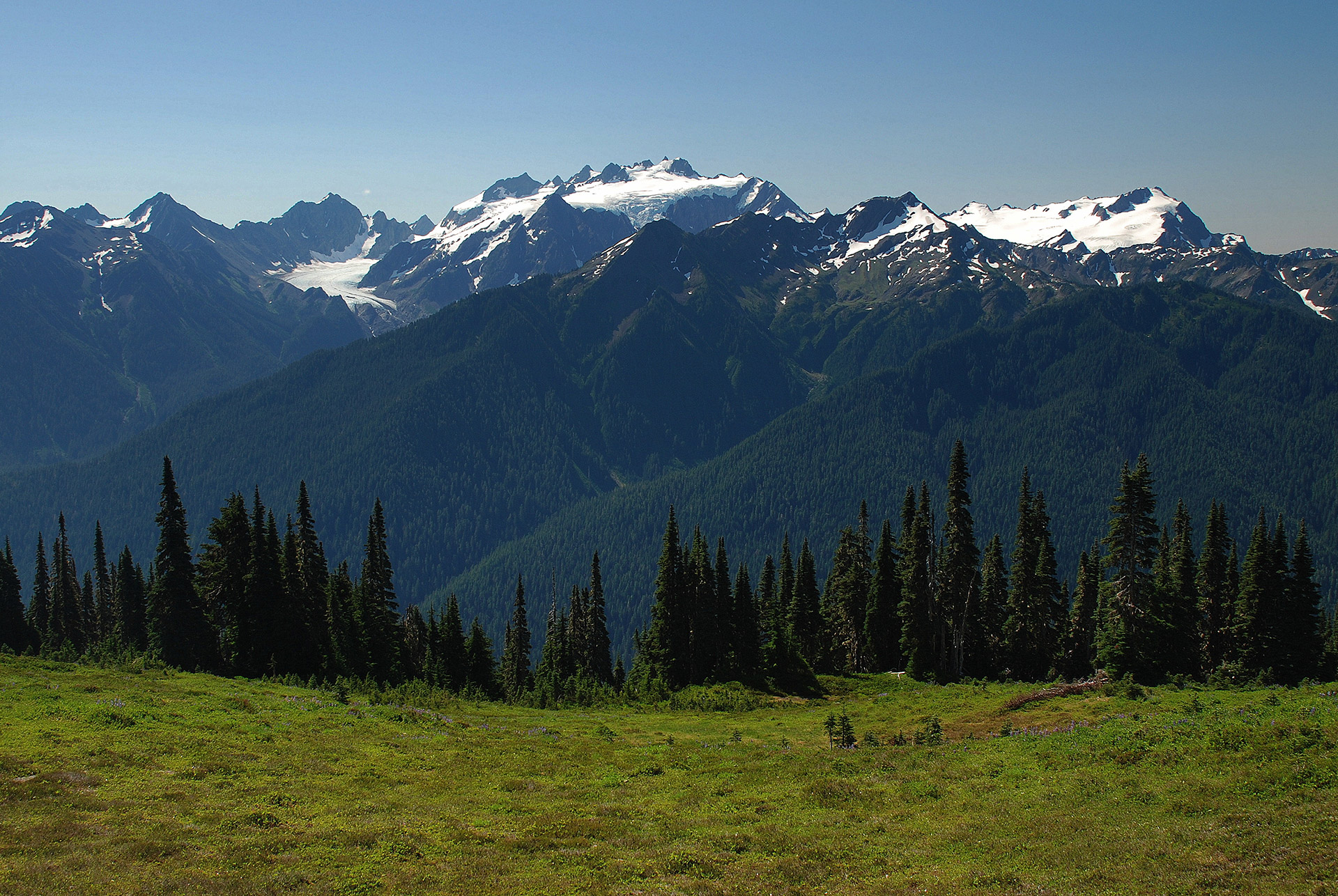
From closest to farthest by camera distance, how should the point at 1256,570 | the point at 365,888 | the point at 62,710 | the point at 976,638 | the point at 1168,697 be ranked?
the point at 365,888 → the point at 62,710 → the point at 1168,697 → the point at 1256,570 → the point at 976,638

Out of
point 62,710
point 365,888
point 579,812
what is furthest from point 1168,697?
point 62,710

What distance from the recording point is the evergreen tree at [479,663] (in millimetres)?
83062

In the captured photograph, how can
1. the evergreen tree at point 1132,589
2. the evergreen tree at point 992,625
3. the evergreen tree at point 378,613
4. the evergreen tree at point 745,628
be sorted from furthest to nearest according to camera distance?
the evergreen tree at point 745,628 → the evergreen tree at point 992,625 → the evergreen tree at point 378,613 → the evergreen tree at point 1132,589

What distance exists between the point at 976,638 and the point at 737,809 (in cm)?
5470

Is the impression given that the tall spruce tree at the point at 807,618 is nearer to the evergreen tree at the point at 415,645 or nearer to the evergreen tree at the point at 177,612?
the evergreen tree at the point at 415,645

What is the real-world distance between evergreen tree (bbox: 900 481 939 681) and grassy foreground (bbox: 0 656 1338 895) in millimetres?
30070

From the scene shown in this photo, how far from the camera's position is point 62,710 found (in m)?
36.2

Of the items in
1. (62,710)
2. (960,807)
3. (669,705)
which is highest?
(62,710)

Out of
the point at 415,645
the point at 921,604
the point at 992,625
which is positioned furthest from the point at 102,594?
the point at 992,625

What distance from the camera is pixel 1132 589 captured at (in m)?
58.8

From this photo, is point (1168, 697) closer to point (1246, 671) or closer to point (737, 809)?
point (1246, 671)

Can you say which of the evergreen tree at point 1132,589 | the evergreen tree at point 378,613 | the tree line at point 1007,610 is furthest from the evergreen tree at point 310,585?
the evergreen tree at point 1132,589

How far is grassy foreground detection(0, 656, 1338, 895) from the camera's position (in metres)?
21.7

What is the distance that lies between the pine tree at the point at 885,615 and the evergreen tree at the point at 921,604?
410 cm
